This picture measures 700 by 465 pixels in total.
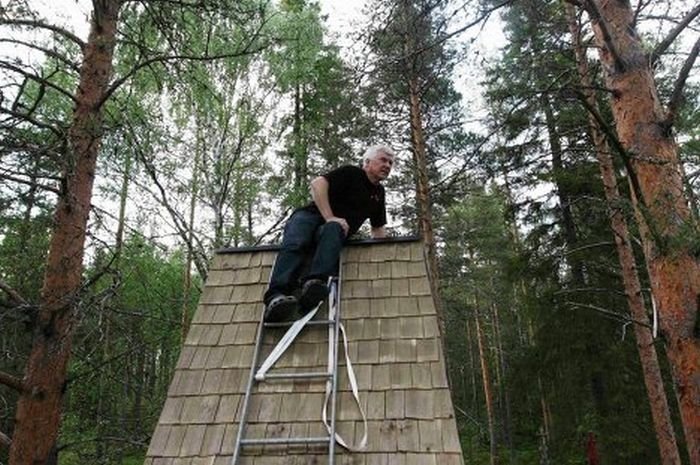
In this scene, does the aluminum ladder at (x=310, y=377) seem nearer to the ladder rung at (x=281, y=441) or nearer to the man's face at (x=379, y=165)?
the ladder rung at (x=281, y=441)

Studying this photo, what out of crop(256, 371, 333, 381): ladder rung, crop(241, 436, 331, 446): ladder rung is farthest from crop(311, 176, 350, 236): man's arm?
crop(241, 436, 331, 446): ladder rung

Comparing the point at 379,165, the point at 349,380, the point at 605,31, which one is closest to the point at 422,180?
the point at 379,165

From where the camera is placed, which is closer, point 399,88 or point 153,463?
point 153,463

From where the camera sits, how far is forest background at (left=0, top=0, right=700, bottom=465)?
3438mm

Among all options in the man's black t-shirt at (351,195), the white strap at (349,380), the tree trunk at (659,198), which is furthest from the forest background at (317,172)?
the white strap at (349,380)

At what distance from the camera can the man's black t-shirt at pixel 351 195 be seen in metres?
3.77

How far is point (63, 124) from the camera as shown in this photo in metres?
4.18

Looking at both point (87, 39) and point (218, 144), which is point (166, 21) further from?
point (218, 144)

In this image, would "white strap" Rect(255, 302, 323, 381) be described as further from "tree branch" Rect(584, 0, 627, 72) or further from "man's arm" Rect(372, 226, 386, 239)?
"tree branch" Rect(584, 0, 627, 72)

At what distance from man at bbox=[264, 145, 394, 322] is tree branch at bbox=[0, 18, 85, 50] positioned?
250cm

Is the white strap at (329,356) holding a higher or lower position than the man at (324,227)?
lower

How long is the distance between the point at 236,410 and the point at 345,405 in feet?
1.85

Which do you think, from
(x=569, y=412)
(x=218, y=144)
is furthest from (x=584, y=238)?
(x=218, y=144)

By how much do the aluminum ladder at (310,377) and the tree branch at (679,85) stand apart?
2.26 metres
